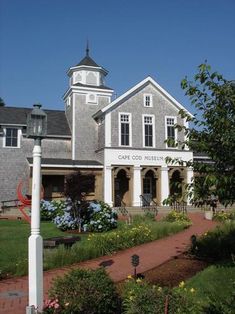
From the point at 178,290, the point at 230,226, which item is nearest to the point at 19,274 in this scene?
the point at 178,290

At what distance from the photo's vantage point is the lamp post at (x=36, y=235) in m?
5.59

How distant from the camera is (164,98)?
31828 mm

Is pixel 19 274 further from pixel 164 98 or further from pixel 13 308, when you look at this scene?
pixel 164 98

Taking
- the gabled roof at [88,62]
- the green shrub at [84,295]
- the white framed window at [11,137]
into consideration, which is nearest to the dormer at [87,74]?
the gabled roof at [88,62]

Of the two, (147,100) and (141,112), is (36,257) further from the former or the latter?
(147,100)

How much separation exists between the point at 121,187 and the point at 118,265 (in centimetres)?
2147

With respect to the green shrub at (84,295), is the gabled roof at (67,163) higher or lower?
higher

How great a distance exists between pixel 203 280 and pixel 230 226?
6.27 meters

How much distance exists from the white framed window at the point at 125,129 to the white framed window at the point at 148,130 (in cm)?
123

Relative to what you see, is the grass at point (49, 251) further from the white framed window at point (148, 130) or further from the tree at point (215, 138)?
the white framed window at point (148, 130)

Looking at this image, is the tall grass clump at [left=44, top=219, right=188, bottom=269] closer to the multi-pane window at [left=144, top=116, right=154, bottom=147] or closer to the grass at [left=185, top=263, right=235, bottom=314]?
the grass at [left=185, top=263, right=235, bottom=314]

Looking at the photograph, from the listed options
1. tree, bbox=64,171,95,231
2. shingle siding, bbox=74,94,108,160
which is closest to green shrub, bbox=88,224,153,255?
tree, bbox=64,171,95,231

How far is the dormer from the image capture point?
111 ft

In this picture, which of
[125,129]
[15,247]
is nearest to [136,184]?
[125,129]
